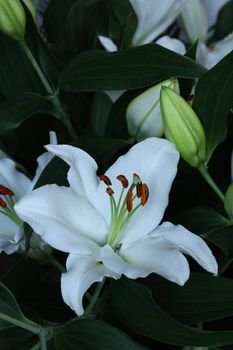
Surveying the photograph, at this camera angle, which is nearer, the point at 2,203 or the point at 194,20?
the point at 2,203

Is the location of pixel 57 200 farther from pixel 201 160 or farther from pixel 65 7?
pixel 65 7

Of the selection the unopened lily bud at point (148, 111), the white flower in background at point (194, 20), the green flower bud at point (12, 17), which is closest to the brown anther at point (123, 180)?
the unopened lily bud at point (148, 111)

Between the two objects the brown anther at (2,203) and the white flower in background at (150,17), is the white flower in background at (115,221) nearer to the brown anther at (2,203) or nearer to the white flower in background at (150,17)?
the brown anther at (2,203)

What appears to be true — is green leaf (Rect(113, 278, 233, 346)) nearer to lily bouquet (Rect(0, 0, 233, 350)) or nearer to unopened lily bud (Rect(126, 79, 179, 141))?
lily bouquet (Rect(0, 0, 233, 350))

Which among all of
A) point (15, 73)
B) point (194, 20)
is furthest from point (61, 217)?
point (194, 20)

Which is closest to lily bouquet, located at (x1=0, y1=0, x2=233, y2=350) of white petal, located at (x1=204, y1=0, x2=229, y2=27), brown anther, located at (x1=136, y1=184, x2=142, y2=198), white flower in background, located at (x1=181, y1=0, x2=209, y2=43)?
brown anther, located at (x1=136, y1=184, x2=142, y2=198)

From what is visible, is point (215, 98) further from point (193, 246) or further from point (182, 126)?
point (193, 246)
